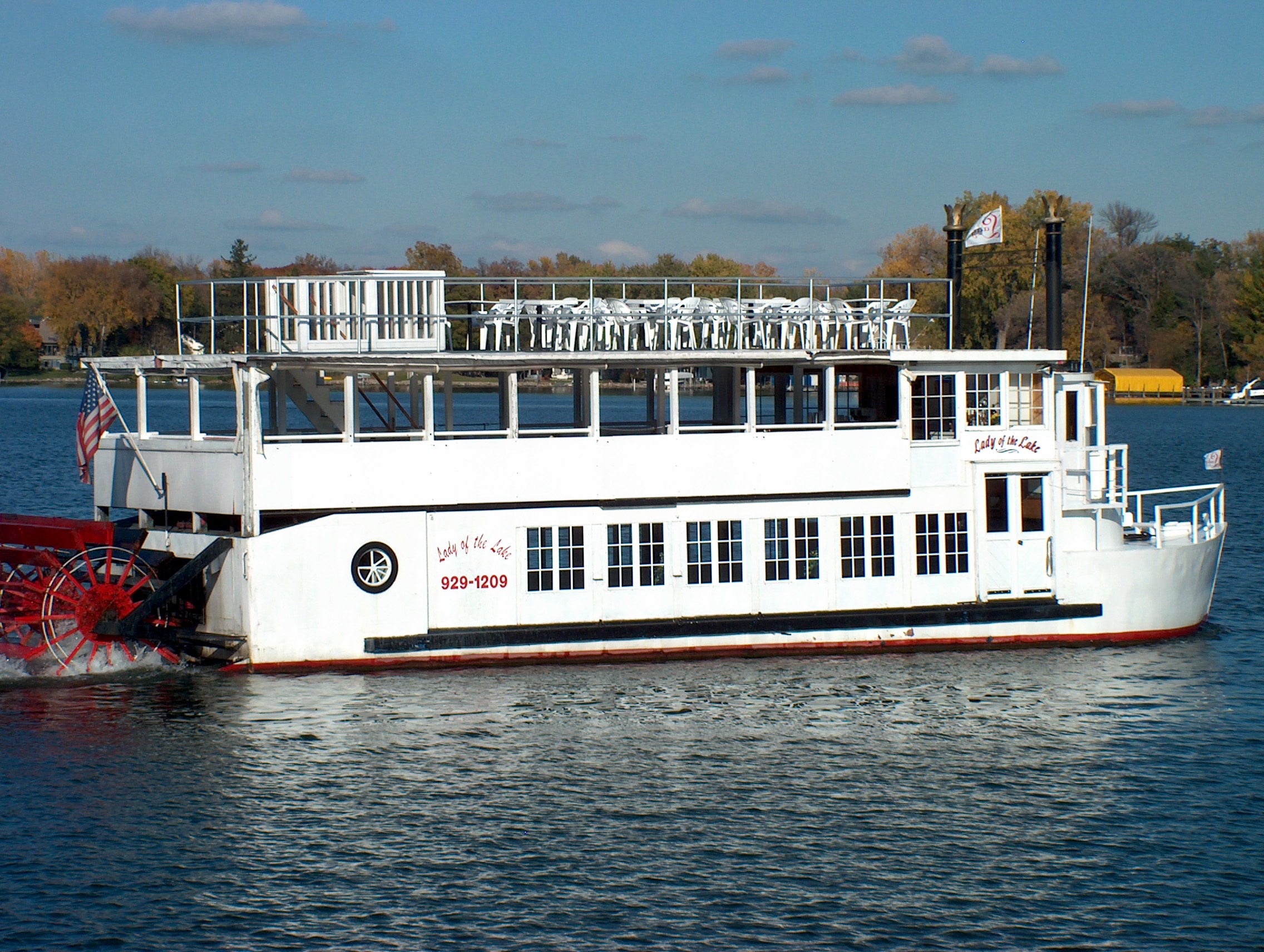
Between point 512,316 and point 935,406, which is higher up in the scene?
point 512,316

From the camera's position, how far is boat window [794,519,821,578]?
21.5 metres

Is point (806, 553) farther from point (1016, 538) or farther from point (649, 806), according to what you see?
point (649, 806)

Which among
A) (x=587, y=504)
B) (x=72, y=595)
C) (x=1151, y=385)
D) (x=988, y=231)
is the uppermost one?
(x=1151, y=385)

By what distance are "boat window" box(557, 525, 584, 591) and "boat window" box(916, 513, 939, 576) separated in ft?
17.6

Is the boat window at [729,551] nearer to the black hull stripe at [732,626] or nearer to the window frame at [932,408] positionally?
the black hull stripe at [732,626]

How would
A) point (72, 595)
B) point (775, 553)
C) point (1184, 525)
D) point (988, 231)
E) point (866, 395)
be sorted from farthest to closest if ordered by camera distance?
point (1184, 525) → point (988, 231) → point (866, 395) → point (775, 553) → point (72, 595)

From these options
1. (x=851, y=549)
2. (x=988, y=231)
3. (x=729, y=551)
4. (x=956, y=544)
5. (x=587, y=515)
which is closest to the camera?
(x=587, y=515)

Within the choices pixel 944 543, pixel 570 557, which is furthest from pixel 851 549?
pixel 570 557

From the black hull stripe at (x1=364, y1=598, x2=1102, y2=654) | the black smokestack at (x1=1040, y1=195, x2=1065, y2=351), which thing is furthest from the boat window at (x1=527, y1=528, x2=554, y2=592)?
the black smokestack at (x1=1040, y1=195, x2=1065, y2=351)

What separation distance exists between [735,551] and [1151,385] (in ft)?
333

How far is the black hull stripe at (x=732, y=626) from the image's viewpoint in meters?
20.4

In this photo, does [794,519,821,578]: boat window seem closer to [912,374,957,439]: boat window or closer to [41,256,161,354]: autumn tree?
[912,374,957,439]: boat window

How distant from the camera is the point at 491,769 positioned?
55.2 ft

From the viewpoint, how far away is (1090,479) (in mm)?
23078
